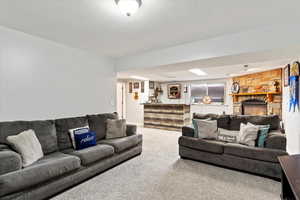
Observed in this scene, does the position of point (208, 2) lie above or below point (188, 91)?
above

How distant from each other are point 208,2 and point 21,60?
2.93 metres

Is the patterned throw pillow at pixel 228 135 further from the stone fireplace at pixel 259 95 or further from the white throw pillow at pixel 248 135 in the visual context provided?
the stone fireplace at pixel 259 95

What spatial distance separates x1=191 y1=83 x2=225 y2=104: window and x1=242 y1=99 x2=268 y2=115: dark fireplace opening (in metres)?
1.41

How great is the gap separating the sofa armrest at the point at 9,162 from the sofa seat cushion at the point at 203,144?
2.75 metres

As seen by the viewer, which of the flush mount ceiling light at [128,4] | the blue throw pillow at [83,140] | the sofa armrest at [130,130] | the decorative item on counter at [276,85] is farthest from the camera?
the decorative item on counter at [276,85]

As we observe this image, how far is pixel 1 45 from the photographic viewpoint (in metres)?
2.48

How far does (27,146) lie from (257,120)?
12.9 ft

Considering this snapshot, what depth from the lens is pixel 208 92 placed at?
26.3ft

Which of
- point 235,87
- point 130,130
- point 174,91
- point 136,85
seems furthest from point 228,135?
point 174,91

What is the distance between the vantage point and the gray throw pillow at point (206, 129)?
134 inches

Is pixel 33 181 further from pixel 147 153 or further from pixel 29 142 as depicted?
pixel 147 153

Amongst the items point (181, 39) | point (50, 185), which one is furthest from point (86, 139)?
point (181, 39)

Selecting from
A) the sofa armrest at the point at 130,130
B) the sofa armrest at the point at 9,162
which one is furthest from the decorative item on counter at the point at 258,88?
the sofa armrest at the point at 9,162

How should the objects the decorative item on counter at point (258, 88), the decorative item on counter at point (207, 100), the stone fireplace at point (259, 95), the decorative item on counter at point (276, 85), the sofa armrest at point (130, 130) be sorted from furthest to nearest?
the decorative item on counter at point (207, 100) → the decorative item on counter at point (258, 88) → the stone fireplace at point (259, 95) → the decorative item on counter at point (276, 85) → the sofa armrest at point (130, 130)
